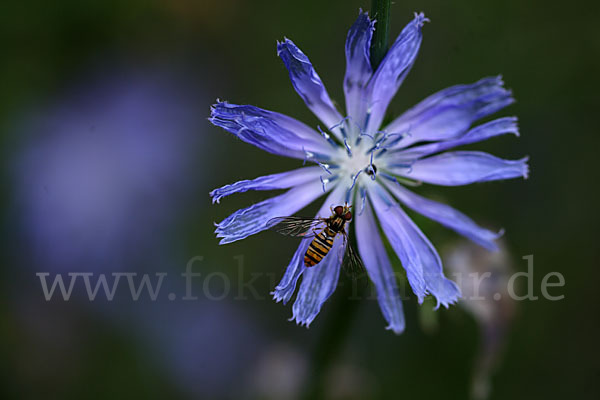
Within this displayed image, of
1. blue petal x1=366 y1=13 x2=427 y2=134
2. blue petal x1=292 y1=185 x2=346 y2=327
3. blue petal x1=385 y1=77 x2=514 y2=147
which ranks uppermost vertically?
blue petal x1=366 y1=13 x2=427 y2=134

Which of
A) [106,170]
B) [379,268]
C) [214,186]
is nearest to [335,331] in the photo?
[379,268]

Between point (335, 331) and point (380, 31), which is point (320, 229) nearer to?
point (335, 331)

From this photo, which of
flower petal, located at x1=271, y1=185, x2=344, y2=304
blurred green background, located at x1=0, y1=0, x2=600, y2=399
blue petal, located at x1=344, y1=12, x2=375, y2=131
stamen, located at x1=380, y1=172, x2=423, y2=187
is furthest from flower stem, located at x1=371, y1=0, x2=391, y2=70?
blurred green background, located at x1=0, y1=0, x2=600, y2=399

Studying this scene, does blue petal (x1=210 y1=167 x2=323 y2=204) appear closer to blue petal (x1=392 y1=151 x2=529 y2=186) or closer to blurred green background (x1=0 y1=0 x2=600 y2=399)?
blue petal (x1=392 y1=151 x2=529 y2=186)

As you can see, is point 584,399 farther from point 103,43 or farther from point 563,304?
point 103,43

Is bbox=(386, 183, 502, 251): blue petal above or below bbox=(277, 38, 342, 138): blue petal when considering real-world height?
below

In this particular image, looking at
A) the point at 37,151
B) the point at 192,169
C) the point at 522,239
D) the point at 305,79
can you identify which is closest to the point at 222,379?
the point at 192,169

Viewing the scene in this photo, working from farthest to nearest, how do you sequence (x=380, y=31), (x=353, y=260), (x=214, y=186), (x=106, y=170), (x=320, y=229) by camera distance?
(x=106, y=170) < (x=214, y=186) < (x=320, y=229) < (x=353, y=260) < (x=380, y=31)
